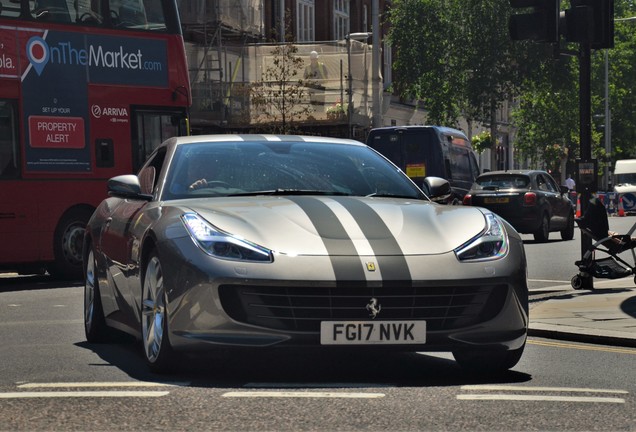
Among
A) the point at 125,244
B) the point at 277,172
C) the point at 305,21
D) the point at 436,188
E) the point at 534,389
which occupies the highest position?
the point at 305,21

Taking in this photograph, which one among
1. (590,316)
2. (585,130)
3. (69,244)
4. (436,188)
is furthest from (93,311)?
(69,244)

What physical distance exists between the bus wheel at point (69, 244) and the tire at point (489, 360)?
38.3ft

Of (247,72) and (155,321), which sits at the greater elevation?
(247,72)

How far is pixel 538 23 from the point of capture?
14086mm

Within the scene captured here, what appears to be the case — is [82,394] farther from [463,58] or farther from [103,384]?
[463,58]

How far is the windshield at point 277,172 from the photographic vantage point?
8523 mm

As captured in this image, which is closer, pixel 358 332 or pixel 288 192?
pixel 358 332

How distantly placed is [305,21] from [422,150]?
71.6 ft

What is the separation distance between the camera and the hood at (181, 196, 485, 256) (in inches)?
291

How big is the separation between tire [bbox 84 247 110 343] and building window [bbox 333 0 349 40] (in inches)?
1777

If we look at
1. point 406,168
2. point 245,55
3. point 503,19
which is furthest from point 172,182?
point 503,19

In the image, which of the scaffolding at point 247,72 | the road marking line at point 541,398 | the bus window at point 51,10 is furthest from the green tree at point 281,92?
the road marking line at point 541,398

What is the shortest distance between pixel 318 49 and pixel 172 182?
38130 millimetres

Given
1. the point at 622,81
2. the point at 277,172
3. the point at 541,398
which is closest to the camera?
the point at 541,398
